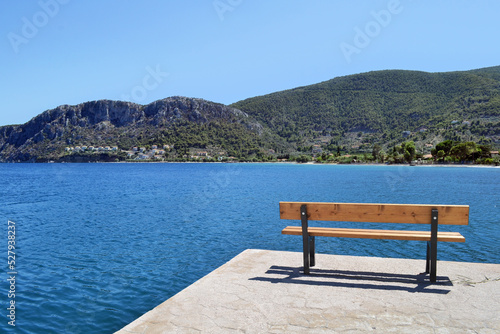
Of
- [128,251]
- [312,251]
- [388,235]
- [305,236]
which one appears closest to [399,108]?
[128,251]

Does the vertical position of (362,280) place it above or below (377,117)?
below

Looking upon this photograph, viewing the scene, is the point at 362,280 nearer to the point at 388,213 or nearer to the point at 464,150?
the point at 388,213

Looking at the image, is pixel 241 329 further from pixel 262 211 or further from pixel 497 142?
pixel 497 142

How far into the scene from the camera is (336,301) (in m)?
4.86

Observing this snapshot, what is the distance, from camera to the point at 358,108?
17412cm

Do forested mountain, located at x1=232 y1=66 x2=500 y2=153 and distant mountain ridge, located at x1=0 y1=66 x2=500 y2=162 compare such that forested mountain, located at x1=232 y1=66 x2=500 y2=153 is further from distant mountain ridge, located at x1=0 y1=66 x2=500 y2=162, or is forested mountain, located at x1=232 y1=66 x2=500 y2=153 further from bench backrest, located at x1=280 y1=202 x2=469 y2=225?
bench backrest, located at x1=280 y1=202 x2=469 y2=225

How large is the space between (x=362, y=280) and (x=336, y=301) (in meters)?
1.15

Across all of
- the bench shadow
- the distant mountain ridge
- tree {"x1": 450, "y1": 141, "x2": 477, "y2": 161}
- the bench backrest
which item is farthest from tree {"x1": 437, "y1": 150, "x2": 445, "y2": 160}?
the bench backrest

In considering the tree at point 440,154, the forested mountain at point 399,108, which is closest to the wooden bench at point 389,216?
the tree at point 440,154

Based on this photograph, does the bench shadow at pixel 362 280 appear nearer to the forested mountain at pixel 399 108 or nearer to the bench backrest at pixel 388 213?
the bench backrest at pixel 388 213

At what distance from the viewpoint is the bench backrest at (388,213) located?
17.8 ft

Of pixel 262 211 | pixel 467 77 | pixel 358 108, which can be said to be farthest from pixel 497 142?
pixel 262 211

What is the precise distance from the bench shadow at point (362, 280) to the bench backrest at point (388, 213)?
0.98m

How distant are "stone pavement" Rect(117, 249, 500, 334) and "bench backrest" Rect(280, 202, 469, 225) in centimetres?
102
